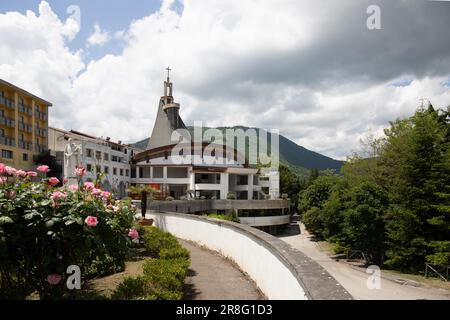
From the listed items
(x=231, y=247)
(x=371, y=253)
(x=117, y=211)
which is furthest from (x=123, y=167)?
(x=117, y=211)

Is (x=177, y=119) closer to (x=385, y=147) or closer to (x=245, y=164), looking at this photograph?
(x=245, y=164)

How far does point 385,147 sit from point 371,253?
39.8ft

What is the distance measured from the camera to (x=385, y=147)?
32500 millimetres

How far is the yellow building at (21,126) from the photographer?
36.1 m

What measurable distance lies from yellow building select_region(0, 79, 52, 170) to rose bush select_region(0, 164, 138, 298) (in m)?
35.8

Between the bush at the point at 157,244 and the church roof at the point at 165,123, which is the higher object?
the church roof at the point at 165,123

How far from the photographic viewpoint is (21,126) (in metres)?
39.0

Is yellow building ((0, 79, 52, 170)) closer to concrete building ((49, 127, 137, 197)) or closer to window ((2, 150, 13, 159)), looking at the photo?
window ((2, 150, 13, 159))

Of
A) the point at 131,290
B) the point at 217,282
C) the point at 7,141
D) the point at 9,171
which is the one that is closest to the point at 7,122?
the point at 7,141

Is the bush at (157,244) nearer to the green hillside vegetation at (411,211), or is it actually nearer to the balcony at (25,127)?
the green hillside vegetation at (411,211)

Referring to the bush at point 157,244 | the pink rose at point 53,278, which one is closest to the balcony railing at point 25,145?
the bush at point 157,244

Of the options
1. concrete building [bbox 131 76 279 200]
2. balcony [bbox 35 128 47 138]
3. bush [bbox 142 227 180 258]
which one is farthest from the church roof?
bush [bbox 142 227 180 258]

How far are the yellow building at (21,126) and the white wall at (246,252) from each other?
101 ft

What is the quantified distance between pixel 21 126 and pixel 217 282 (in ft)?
136
